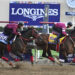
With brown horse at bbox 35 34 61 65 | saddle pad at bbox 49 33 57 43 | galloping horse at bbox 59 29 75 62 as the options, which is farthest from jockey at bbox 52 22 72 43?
brown horse at bbox 35 34 61 65

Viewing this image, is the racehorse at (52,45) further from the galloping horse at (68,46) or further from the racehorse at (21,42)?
the racehorse at (21,42)

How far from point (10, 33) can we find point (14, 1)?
30.6 meters

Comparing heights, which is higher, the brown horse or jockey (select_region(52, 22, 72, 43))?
jockey (select_region(52, 22, 72, 43))

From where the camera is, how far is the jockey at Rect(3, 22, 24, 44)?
32.0 ft

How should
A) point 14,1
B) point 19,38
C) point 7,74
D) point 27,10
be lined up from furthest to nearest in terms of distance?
1. point 14,1
2. point 27,10
3. point 19,38
4. point 7,74

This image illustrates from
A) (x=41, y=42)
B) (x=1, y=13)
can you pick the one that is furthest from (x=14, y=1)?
(x=41, y=42)

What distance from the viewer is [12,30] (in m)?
9.95

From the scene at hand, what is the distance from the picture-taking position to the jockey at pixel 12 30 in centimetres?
975

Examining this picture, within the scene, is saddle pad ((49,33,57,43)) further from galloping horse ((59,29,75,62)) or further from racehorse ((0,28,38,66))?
racehorse ((0,28,38,66))

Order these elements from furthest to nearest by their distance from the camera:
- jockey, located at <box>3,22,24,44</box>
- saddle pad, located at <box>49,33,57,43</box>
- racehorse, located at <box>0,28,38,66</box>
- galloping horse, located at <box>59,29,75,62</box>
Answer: saddle pad, located at <box>49,33,57,43</box> < galloping horse, located at <box>59,29,75,62</box> < racehorse, located at <box>0,28,38,66</box> < jockey, located at <box>3,22,24,44</box>

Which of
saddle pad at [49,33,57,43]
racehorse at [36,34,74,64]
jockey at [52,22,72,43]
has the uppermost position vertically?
jockey at [52,22,72,43]

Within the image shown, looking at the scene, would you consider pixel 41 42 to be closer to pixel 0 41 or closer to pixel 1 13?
pixel 0 41

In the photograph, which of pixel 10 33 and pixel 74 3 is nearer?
pixel 10 33

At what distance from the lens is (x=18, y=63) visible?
1022 centimetres
